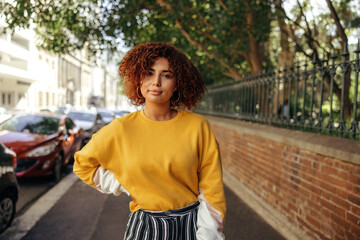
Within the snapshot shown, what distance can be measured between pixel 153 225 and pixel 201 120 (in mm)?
624

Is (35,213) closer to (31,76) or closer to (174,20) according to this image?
(174,20)

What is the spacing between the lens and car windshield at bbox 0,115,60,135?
26.2 ft

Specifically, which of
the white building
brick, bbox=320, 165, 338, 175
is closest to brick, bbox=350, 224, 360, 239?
brick, bbox=320, 165, 338, 175

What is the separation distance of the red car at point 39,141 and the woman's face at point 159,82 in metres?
5.81

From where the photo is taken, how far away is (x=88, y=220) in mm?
5043

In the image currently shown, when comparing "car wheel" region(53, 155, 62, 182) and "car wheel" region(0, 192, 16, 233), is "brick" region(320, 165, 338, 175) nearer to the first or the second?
"car wheel" region(0, 192, 16, 233)

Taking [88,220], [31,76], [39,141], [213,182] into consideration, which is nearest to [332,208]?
[213,182]

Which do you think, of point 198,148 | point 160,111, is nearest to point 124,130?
point 160,111

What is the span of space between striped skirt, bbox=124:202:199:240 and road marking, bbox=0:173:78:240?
3080 mm

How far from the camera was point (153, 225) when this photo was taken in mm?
1906

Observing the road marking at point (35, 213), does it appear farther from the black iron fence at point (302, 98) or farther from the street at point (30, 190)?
the black iron fence at point (302, 98)

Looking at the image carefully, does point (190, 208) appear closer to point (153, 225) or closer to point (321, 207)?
point (153, 225)

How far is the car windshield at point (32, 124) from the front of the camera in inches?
315

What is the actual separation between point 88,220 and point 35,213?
905mm
